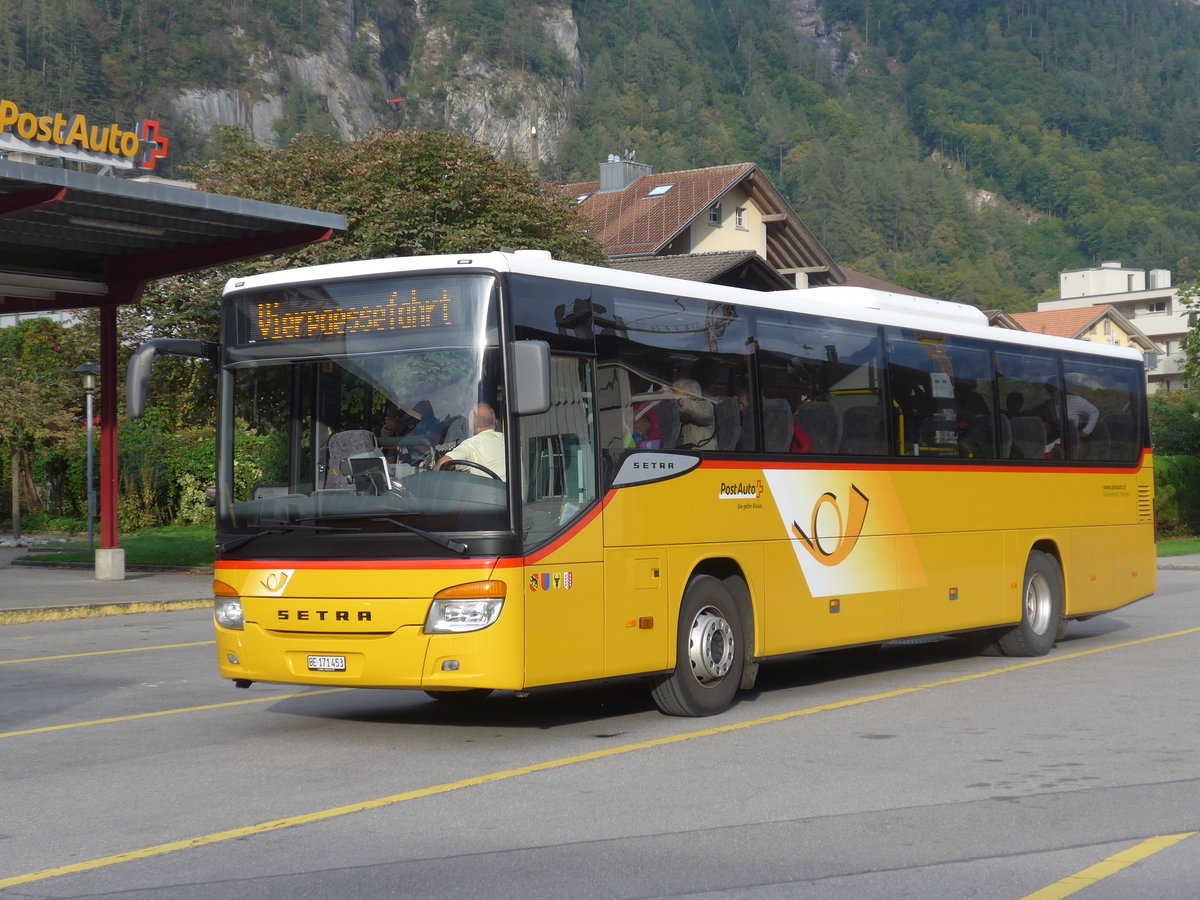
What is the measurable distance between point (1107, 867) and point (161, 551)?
26.3 meters

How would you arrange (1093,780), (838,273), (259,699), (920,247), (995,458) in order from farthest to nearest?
1. (920,247)
2. (838,273)
3. (995,458)
4. (259,699)
5. (1093,780)

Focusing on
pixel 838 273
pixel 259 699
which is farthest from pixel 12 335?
pixel 259 699

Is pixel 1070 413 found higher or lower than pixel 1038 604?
higher

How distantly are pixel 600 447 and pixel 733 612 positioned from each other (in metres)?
1.85

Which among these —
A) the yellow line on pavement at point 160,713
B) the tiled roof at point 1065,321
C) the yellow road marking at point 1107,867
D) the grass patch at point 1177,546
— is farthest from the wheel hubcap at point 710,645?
the tiled roof at point 1065,321

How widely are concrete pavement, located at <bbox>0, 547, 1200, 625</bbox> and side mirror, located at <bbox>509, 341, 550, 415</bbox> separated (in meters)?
12.5

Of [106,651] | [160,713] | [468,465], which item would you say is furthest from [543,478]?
[106,651]

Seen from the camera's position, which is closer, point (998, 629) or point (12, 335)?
point (998, 629)

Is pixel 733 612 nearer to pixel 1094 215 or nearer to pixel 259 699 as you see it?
pixel 259 699

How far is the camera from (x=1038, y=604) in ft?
49.9

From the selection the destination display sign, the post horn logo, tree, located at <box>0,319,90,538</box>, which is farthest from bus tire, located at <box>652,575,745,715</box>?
Answer: tree, located at <box>0,319,90,538</box>

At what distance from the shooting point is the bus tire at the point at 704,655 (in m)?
10.8

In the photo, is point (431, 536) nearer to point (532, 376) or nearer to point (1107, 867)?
point (532, 376)

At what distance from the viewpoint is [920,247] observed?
165000 mm
